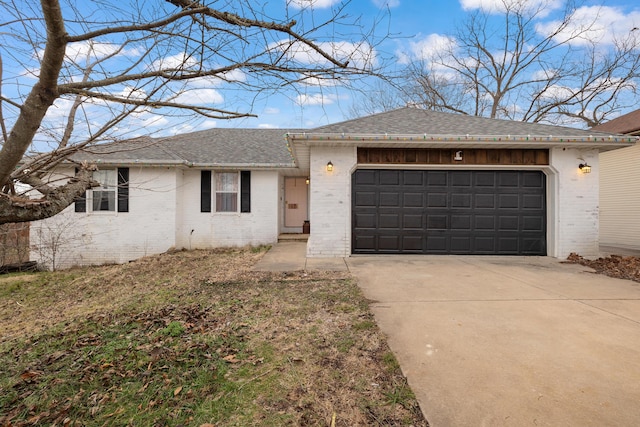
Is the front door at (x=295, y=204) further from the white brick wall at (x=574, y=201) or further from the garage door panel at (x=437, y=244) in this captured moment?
the white brick wall at (x=574, y=201)

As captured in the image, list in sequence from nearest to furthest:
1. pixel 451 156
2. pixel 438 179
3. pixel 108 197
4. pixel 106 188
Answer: pixel 451 156 → pixel 438 179 → pixel 106 188 → pixel 108 197

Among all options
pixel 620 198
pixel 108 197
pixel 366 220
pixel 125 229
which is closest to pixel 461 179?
pixel 366 220

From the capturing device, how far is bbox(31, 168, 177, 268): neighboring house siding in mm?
10266

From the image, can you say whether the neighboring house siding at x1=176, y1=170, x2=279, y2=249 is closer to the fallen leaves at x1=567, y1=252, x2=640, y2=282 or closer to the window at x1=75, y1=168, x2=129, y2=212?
the window at x1=75, y1=168, x2=129, y2=212

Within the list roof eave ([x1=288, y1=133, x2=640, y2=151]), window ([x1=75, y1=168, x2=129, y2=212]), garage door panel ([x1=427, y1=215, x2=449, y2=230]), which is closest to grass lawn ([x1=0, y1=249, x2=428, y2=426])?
roof eave ([x1=288, y1=133, x2=640, y2=151])

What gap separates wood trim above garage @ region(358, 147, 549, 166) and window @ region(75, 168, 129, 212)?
26.6ft

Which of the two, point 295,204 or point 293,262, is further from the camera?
point 295,204

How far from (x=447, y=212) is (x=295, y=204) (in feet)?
22.7

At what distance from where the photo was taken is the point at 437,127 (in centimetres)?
829

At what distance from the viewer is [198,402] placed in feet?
7.53

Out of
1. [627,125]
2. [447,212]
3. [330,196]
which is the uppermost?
[627,125]

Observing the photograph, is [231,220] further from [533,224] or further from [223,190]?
[533,224]

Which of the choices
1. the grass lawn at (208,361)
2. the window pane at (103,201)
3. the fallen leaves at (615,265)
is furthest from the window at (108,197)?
the fallen leaves at (615,265)

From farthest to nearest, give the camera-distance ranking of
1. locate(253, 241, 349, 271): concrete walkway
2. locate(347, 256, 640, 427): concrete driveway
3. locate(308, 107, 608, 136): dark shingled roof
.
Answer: locate(308, 107, 608, 136): dark shingled roof, locate(253, 241, 349, 271): concrete walkway, locate(347, 256, 640, 427): concrete driveway
